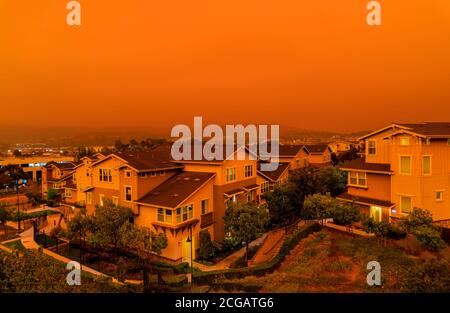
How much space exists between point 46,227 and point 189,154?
1778 cm

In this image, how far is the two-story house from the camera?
63.3ft

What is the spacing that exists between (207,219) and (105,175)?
32.5 feet

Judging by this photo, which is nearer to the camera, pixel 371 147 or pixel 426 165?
pixel 426 165

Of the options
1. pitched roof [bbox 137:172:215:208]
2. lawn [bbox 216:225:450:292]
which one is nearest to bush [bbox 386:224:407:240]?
lawn [bbox 216:225:450:292]

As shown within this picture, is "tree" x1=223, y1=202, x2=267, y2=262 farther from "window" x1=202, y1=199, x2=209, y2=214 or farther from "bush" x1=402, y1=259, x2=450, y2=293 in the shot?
"bush" x1=402, y1=259, x2=450, y2=293

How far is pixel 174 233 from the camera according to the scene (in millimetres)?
20234

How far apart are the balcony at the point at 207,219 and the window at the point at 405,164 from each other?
14.5 metres

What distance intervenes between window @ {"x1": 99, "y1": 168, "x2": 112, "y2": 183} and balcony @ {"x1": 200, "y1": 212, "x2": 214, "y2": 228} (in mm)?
8925

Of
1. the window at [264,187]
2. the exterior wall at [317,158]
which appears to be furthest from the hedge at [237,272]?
the exterior wall at [317,158]

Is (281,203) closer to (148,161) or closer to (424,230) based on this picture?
(424,230)

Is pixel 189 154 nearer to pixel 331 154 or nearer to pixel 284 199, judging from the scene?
pixel 284 199

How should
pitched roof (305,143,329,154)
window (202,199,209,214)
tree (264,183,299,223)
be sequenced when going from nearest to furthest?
window (202,199,209,214), tree (264,183,299,223), pitched roof (305,143,329,154)

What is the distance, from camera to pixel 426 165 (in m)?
19.4

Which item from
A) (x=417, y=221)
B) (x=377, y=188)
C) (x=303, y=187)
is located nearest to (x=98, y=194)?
(x=303, y=187)
